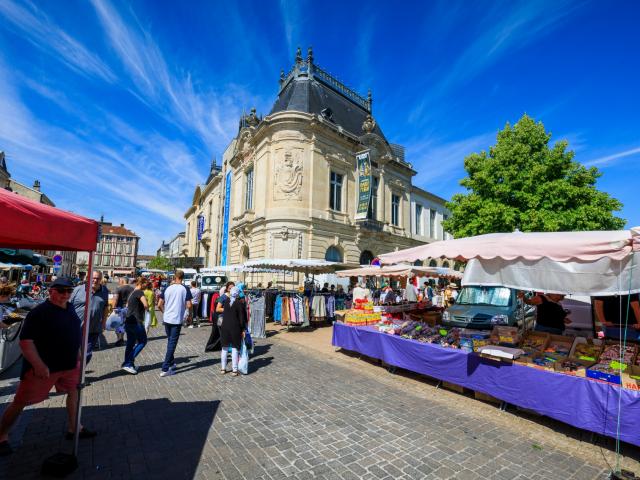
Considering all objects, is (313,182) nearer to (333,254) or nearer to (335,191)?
(335,191)

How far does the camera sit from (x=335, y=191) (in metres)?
22.7

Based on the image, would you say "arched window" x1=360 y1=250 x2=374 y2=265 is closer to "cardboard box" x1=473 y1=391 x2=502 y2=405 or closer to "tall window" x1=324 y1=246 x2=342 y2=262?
"tall window" x1=324 y1=246 x2=342 y2=262

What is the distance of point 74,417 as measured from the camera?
3.50 m

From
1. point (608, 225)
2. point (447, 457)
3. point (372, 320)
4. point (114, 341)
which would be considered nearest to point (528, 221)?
point (608, 225)

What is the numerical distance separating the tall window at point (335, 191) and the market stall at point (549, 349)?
53.9ft

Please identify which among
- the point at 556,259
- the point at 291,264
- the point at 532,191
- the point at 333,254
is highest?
the point at 532,191

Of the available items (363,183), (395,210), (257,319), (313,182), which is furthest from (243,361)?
(395,210)

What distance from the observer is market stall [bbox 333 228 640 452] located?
12.3ft

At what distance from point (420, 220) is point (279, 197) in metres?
17.7

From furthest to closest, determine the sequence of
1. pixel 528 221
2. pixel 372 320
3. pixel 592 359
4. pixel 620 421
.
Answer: pixel 528 221 < pixel 372 320 < pixel 592 359 < pixel 620 421

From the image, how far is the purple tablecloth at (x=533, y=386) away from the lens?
148 inches

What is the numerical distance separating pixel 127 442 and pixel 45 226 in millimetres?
2592

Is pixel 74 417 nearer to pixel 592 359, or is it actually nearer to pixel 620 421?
pixel 620 421

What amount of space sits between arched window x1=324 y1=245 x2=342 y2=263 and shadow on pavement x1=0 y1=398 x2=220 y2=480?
56.0 ft
